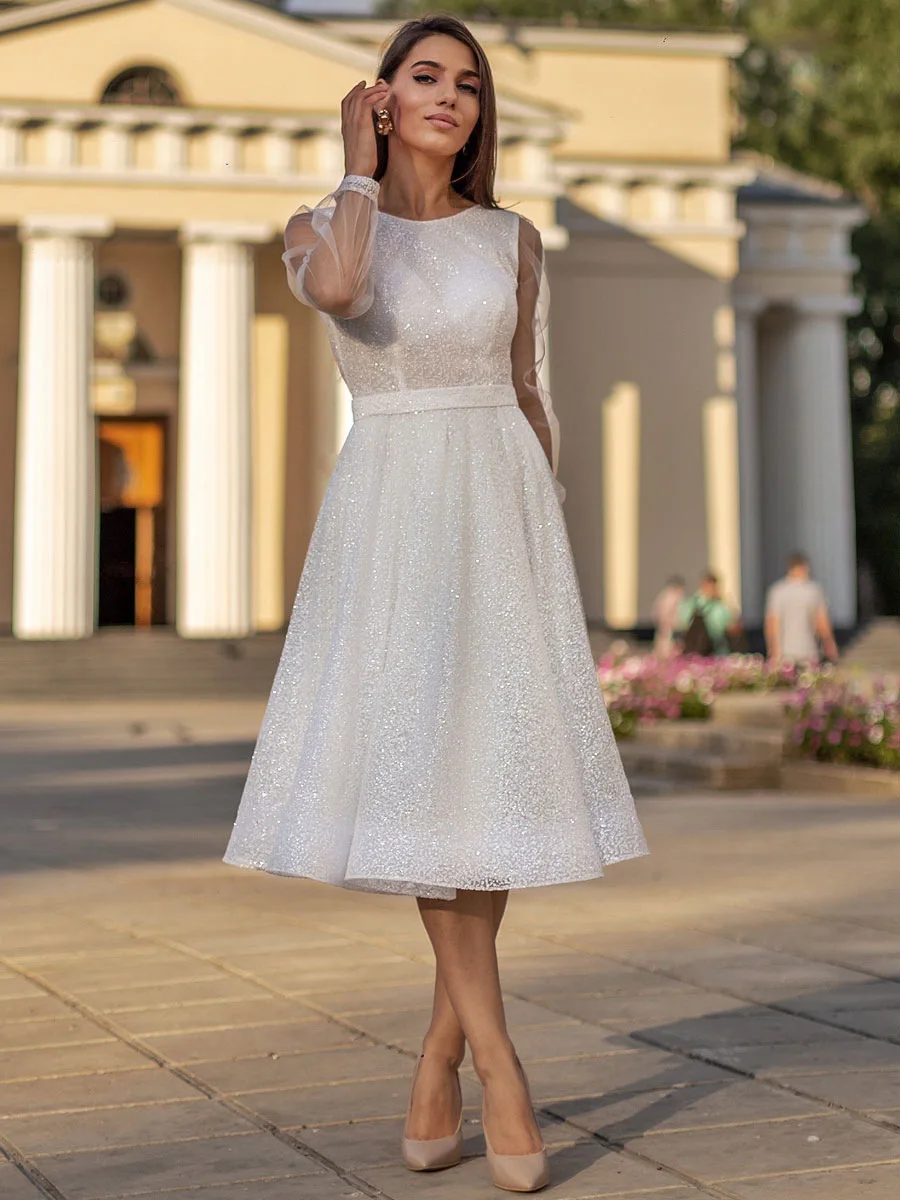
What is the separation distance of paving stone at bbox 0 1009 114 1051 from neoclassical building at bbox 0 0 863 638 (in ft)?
91.8

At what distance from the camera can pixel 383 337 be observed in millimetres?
4090

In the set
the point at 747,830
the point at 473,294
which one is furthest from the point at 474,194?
the point at 747,830

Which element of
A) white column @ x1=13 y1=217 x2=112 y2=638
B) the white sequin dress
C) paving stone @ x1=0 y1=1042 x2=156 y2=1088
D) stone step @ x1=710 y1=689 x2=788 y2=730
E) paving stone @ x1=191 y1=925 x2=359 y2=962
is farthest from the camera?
white column @ x1=13 y1=217 x2=112 y2=638

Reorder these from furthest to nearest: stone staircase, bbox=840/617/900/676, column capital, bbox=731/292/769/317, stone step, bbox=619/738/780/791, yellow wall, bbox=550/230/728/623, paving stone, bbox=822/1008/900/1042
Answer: column capital, bbox=731/292/769/317 < yellow wall, bbox=550/230/728/623 < stone staircase, bbox=840/617/900/676 < stone step, bbox=619/738/780/791 < paving stone, bbox=822/1008/900/1042

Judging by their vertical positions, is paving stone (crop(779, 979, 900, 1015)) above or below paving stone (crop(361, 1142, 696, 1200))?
above

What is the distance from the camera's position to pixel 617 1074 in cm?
478

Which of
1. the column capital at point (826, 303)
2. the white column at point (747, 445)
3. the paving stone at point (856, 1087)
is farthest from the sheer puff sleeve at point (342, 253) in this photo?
the column capital at point (826, 303)

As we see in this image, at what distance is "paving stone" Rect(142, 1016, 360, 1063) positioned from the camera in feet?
16.8

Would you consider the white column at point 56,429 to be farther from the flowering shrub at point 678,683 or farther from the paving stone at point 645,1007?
the paving stone at point 645,1007

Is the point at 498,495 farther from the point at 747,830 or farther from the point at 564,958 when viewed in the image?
the point at 747,830

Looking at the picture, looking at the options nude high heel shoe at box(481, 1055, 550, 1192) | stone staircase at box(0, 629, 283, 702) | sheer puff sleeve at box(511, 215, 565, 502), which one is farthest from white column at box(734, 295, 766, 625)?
nude high heel shoe at box(481, 1055, 550, 1192)

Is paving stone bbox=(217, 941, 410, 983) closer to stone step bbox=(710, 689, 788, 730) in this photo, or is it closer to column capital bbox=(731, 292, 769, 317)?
stone step bbox=(710, 689, 788, 730)

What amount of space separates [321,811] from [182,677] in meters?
26.4

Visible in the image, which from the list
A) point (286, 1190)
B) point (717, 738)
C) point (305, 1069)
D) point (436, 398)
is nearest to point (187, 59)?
point (717, 738)
